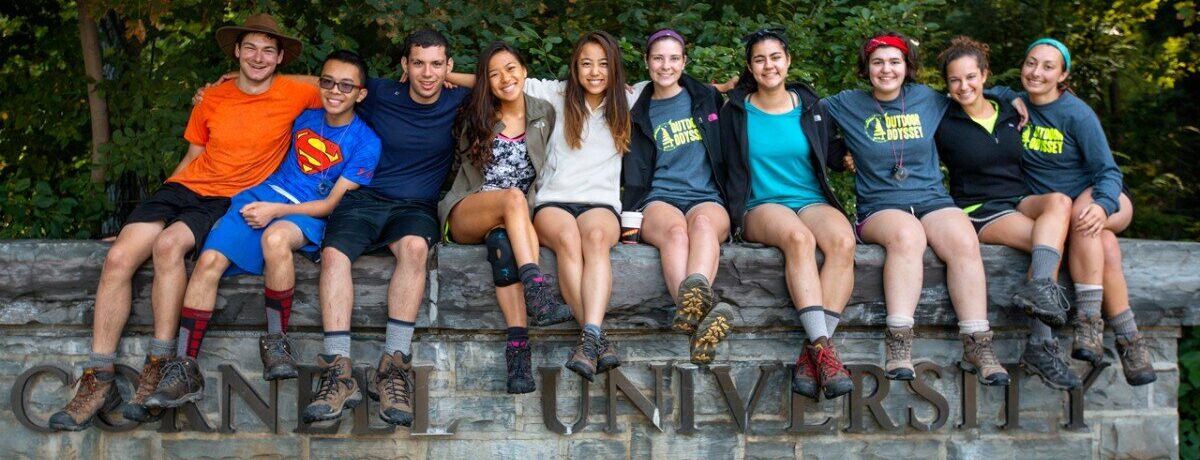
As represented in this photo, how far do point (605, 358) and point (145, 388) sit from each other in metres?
1.84

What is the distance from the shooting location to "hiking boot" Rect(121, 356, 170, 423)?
4.64 meters

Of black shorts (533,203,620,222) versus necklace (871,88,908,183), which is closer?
black shorts (533,203,620,222)

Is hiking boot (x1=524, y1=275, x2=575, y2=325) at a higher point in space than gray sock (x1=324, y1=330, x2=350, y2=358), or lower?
higher

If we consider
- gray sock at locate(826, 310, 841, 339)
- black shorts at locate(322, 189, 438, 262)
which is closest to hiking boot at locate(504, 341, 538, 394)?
black shorts at locate(322, 189, 438, 262)

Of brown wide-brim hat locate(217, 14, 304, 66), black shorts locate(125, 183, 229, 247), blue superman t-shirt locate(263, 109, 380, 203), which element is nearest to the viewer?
black shorts locate(125, 183, 229, 247)

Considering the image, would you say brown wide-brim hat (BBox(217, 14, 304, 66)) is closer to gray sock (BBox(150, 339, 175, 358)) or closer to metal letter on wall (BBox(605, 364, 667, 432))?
gray sock (BBox(150, 339, 175, 358))

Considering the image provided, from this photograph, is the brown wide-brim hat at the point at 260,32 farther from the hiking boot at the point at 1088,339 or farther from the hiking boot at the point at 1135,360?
the hiking boot at the point at 1135,360

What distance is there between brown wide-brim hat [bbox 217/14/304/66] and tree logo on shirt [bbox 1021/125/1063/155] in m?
3.33

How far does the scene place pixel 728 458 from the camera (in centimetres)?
493

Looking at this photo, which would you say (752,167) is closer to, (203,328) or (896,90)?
(896,90)

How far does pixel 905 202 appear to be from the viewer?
16.7ft

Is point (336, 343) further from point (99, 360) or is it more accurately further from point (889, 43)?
point (889, 43)

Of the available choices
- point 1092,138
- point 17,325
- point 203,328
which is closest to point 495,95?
point 203,328

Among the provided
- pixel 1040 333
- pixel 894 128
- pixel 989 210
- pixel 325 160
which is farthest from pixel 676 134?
pixel 1040 333
